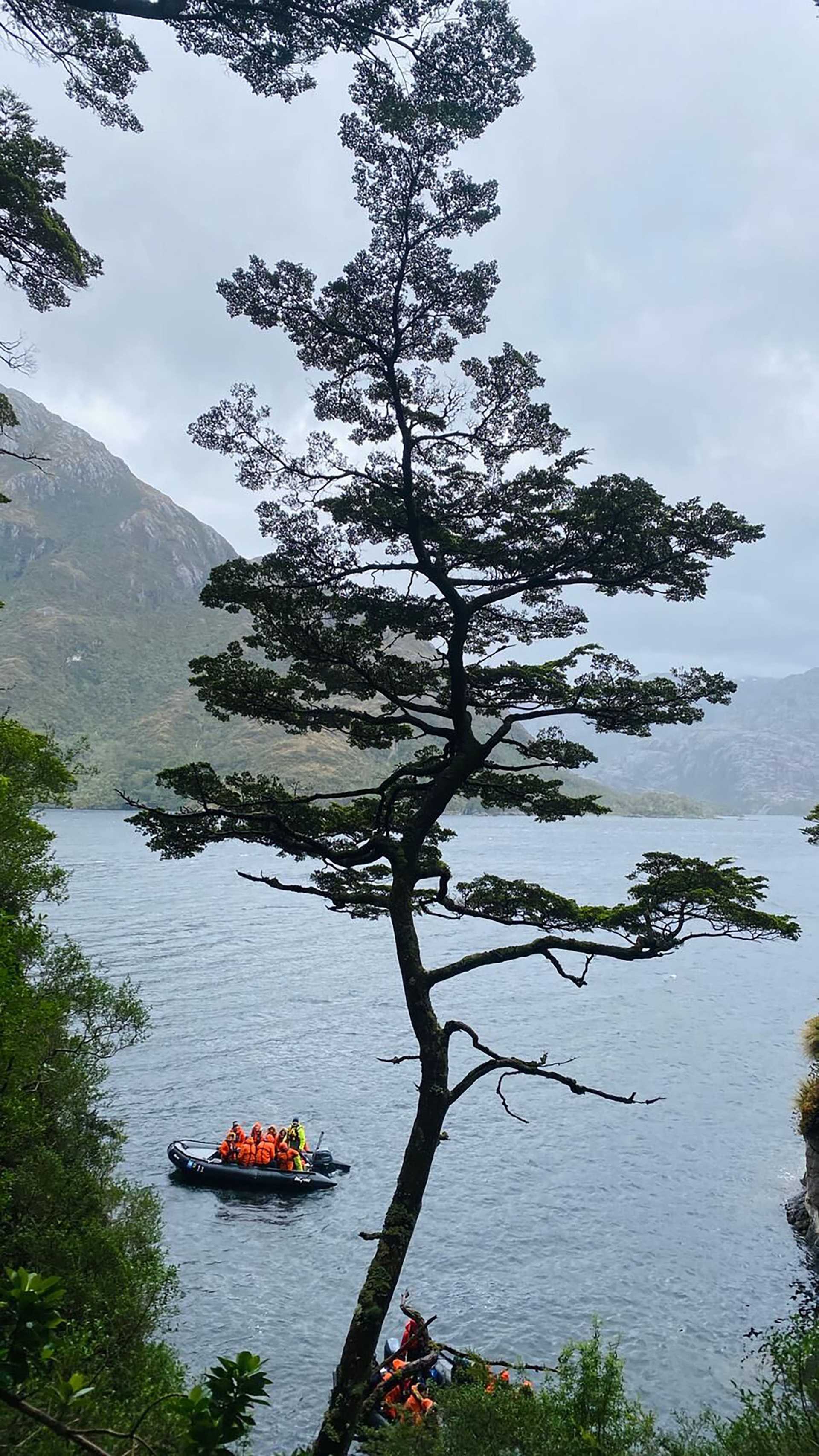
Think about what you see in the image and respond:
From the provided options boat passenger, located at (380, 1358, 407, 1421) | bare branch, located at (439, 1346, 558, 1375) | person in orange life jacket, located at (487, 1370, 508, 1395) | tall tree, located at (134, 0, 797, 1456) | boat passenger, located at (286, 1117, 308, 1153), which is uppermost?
tall tree, located at (134, 0, 797, 1456)

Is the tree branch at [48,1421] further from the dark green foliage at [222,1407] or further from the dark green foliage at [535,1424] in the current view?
the dark green foliage at [535,1424]

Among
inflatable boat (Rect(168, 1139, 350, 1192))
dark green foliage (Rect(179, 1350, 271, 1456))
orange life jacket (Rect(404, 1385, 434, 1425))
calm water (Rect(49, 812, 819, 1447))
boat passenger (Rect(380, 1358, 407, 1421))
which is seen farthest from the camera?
inflatable boat (Rect(168, 1139, 350, 1192))

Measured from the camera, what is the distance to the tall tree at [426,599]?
9.84m

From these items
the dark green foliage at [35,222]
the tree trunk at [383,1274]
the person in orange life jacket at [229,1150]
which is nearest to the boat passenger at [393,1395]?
the tree trunk at [383,1274]

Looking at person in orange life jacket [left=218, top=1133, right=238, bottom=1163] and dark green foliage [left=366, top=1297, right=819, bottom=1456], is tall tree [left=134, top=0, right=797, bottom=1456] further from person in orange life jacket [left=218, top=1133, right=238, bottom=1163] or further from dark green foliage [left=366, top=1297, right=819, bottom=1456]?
person in orange life jacket [left=218, top=1133, right=238, bottom=1163]

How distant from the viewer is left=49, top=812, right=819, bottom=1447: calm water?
872 inches

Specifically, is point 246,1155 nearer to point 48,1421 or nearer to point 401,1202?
point 401,1202

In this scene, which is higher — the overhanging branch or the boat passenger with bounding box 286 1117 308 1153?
the overhanging branch

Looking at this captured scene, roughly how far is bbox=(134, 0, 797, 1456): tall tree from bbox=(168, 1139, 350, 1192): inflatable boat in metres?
19.4

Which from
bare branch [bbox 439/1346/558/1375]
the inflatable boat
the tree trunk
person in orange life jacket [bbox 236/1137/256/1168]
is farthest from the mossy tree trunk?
person in orange life jacket [bbox 236/1137/256/1168]

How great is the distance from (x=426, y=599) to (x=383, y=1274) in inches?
362

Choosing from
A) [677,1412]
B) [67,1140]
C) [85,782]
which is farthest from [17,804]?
[85,782]

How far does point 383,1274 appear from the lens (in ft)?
35.9

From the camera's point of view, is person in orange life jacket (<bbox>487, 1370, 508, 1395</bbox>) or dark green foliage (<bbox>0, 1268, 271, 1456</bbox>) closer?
dark green foliage (<bbox>0, 1268, 271, 1456</bbox>)
